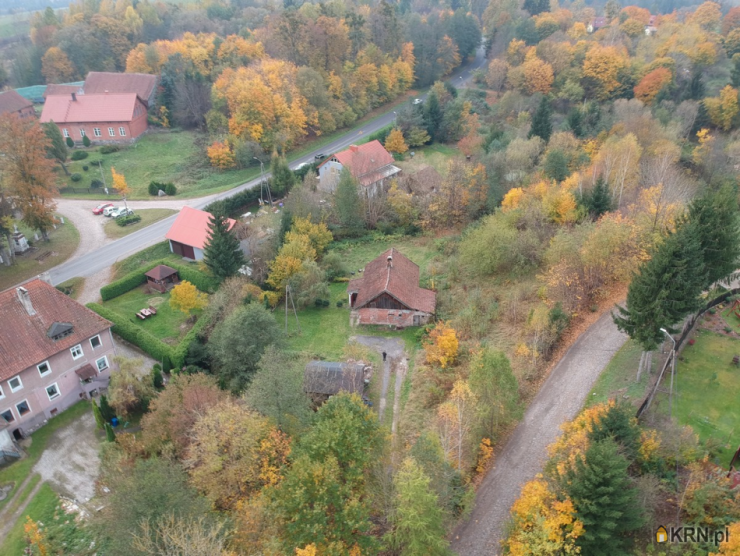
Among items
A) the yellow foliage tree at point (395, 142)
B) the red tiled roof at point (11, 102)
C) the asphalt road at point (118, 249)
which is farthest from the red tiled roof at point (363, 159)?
the red tiled roof at point (11, 102)

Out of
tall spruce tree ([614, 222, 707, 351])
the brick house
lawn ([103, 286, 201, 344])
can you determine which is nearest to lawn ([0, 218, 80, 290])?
lawn ([103, 286, 201, 344])

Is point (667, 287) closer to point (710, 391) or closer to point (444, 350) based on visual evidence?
point (710, 391)

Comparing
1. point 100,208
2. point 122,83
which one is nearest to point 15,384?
point 100,208

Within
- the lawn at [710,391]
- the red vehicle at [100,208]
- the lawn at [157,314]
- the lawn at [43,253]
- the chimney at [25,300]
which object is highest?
the chimney at [25,300]

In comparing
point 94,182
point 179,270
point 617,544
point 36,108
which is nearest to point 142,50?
point 36,108

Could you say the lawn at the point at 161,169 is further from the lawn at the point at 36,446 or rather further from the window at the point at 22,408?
the window at the point at 22,408

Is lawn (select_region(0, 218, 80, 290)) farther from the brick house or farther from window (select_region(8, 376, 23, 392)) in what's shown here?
the brick house
